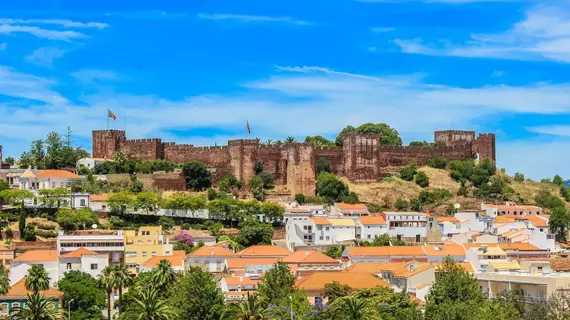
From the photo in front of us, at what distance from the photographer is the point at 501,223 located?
8194 cm

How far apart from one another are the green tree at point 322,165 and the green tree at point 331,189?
2546mm

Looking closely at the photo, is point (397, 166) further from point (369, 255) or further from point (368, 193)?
point (369, 255)

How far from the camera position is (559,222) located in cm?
8219

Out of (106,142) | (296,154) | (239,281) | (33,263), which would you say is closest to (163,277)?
(239,281)

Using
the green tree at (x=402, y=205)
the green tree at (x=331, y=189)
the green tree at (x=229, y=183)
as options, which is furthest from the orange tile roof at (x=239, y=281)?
the green tree at (x=402, y=205)

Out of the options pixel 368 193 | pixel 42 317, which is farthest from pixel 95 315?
pixel 368 193

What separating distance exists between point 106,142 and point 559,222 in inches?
1624

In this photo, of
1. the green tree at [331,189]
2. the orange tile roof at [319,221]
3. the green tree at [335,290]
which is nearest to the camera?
the green tree at [335,290]

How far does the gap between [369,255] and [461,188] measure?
2607 centimetres

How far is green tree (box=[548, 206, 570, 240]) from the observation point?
82.2 meters

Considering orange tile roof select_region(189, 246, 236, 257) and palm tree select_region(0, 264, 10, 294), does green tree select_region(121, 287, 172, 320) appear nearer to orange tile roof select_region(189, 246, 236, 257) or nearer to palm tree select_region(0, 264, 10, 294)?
palm tree select_region(0, 264, 10, 294)

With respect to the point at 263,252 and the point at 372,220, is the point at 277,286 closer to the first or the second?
the point at 263,252

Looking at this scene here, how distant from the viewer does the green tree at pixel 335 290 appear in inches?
2115

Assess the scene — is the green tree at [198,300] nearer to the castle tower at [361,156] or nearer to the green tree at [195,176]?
the green tree at [195,176]
